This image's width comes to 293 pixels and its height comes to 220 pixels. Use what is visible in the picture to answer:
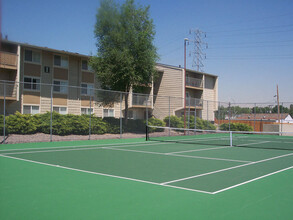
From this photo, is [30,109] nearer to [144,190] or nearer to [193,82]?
[144,190]

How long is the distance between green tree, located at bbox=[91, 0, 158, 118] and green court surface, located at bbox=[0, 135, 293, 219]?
53.7 feet

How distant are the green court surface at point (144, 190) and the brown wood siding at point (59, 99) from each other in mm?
18411

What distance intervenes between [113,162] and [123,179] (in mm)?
3082

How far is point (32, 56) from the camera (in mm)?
27953

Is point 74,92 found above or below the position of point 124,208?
above

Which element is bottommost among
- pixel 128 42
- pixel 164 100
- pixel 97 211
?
pixel 97 211

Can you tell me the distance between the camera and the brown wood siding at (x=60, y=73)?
29.6 meters

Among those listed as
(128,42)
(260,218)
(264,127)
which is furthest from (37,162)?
(264,127)

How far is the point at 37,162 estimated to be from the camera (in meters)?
10.4

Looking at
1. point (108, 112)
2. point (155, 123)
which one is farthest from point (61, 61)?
point (155, 123)

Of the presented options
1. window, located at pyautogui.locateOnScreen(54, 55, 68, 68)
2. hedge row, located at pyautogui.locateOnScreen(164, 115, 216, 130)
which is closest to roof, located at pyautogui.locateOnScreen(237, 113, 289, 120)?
hedge row, located at pyautogui.locateOnScreen(164, 115, 216, 130)

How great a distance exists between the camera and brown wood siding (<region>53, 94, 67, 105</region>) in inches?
1120

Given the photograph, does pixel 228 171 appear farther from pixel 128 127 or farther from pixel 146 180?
pixel 128 127

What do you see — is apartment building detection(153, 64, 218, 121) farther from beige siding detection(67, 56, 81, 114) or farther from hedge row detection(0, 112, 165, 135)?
hedge row detection(0, 112, 165, 135)
